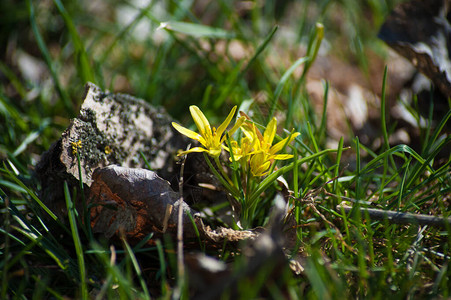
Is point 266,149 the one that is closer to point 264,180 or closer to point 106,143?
point 264,180

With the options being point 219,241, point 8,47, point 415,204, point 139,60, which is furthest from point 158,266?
point 8,47

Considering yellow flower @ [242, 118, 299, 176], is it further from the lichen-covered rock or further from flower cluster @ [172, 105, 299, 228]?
the lichen-covered rock

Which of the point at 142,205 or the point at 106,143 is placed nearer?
the point at 142,205

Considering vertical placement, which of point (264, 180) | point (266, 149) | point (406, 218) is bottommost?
point (406, 218)

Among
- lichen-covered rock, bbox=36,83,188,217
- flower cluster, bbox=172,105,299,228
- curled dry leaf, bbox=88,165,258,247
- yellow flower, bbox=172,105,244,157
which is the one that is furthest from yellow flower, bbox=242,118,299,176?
lichen-covered rock, bbox=36,83,188,217

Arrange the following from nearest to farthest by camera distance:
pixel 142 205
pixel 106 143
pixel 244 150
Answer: pixel 244 150
pixel 142 205
pixel 106 143

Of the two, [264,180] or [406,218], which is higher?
[264,180]

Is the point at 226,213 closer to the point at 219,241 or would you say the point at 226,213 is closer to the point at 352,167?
the point at 219,241

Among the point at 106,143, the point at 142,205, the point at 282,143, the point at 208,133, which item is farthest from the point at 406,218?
the point at 106,143

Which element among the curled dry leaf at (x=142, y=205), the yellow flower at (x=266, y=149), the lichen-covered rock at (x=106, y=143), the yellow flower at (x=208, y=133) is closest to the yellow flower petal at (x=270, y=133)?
the yellow flower at (x=266, y=149)

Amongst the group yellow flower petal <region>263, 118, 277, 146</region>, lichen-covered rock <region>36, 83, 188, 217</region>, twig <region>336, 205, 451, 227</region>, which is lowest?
twig <region>336, 205, 451, 227</region>

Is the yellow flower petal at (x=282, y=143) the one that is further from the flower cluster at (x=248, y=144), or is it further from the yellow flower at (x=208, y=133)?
the yellow flower at (x=208, y=133)
